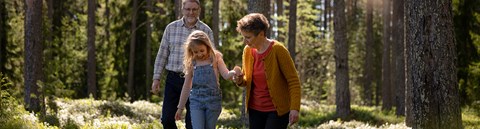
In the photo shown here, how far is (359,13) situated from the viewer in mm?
55875

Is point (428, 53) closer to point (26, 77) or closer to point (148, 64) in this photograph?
point (26, 77)

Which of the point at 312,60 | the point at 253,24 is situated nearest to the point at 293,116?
the point at 253,24

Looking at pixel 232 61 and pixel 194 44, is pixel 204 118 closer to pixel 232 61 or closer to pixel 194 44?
pixel 194 44

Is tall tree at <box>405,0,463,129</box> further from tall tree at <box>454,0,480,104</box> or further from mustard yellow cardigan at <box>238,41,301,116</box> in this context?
tall tree at <box>454,0,480,104</box>

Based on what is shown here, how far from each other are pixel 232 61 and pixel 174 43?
71.2ft

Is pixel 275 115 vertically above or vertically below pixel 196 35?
below

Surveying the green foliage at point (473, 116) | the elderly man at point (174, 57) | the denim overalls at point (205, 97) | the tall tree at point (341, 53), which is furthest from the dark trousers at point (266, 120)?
the tall tree at point (341, 53)

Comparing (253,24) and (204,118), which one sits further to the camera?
(204,118)

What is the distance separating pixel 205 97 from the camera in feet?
20.5

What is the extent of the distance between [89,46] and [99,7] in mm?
15470

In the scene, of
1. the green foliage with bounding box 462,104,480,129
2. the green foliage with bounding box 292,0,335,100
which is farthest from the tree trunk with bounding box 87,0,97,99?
the green foliage with bounding box 462,104,480,129

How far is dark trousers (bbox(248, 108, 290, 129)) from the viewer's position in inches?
219

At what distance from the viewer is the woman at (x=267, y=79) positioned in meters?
5.43

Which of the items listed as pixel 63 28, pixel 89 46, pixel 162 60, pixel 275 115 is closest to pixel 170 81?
pixel 162 60
